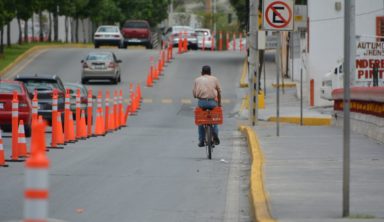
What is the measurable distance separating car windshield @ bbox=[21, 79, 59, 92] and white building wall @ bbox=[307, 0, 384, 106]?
14.3 metres

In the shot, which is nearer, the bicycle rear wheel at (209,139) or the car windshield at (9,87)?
the bicycle rear wheel at (209,139)

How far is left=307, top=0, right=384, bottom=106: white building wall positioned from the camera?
42.5 meters

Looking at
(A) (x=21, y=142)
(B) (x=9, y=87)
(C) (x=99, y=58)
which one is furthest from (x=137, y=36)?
(A) (x=21, y=142)

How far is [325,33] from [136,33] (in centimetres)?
3447

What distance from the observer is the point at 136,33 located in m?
76.4

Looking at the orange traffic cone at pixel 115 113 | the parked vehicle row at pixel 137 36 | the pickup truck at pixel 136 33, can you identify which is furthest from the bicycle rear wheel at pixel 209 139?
the pickup truck at pixel 136 33

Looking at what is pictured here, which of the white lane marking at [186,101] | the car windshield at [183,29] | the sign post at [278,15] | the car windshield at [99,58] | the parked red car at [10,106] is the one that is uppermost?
the car windshield at [183,29]

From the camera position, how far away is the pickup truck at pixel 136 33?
7538 cm

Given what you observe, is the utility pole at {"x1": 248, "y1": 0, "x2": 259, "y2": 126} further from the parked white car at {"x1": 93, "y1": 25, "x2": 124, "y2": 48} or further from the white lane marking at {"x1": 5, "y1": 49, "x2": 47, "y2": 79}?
the parked white car at {"x1": 93, "y1": 25, "x2": 124, "y2": 48}

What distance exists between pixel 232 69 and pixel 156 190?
148 feet

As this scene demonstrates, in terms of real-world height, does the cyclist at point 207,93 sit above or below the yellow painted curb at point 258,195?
above

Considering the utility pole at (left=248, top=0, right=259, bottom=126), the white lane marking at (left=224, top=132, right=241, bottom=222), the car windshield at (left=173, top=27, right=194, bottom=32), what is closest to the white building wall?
the utility pole at (left=248, top=0, right=259, bottom=126)

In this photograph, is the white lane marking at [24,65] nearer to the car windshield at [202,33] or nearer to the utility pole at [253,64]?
the car windshield at [202,33]

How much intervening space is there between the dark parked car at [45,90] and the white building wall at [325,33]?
14.3m
